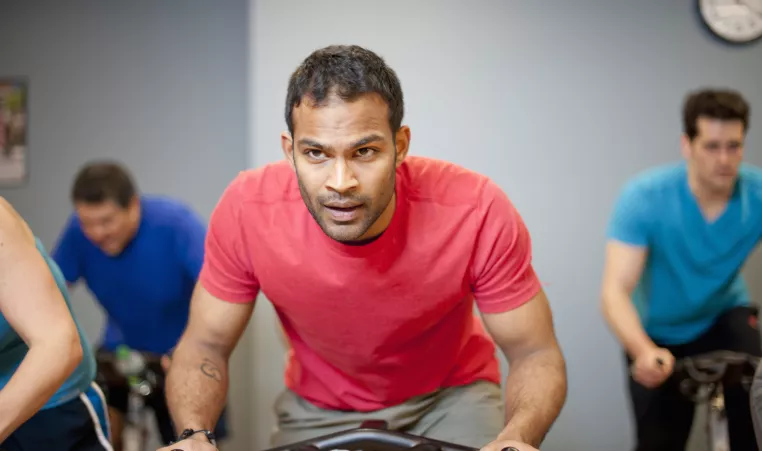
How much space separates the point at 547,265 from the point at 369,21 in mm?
1212

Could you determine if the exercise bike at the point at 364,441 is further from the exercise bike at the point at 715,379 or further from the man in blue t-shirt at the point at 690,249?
the man in blue t-shirt at the point at 690,249

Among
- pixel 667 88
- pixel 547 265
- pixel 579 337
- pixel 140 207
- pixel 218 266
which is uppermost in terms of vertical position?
pixel 667 88

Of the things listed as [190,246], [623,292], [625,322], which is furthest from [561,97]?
[190,246]

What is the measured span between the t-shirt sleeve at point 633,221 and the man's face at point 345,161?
131 centimetres

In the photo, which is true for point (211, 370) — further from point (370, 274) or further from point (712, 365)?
point (712, 365)

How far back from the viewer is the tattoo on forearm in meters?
1.79

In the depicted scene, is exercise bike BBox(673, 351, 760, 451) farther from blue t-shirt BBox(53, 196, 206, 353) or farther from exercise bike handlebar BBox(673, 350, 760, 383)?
blue t-shirt BBox(53, 196, 206, 353)

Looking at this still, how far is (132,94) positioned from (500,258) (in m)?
2.81

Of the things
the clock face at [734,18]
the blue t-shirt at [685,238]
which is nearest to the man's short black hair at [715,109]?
the blue t-shirt at [685,238]

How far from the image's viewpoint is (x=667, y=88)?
11.2 feet

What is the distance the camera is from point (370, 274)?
1.69m

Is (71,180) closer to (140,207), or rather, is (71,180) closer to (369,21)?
(140,207)

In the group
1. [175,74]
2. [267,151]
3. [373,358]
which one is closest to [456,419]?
[373,358]

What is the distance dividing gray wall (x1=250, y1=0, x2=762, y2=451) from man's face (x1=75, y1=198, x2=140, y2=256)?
0.60m
